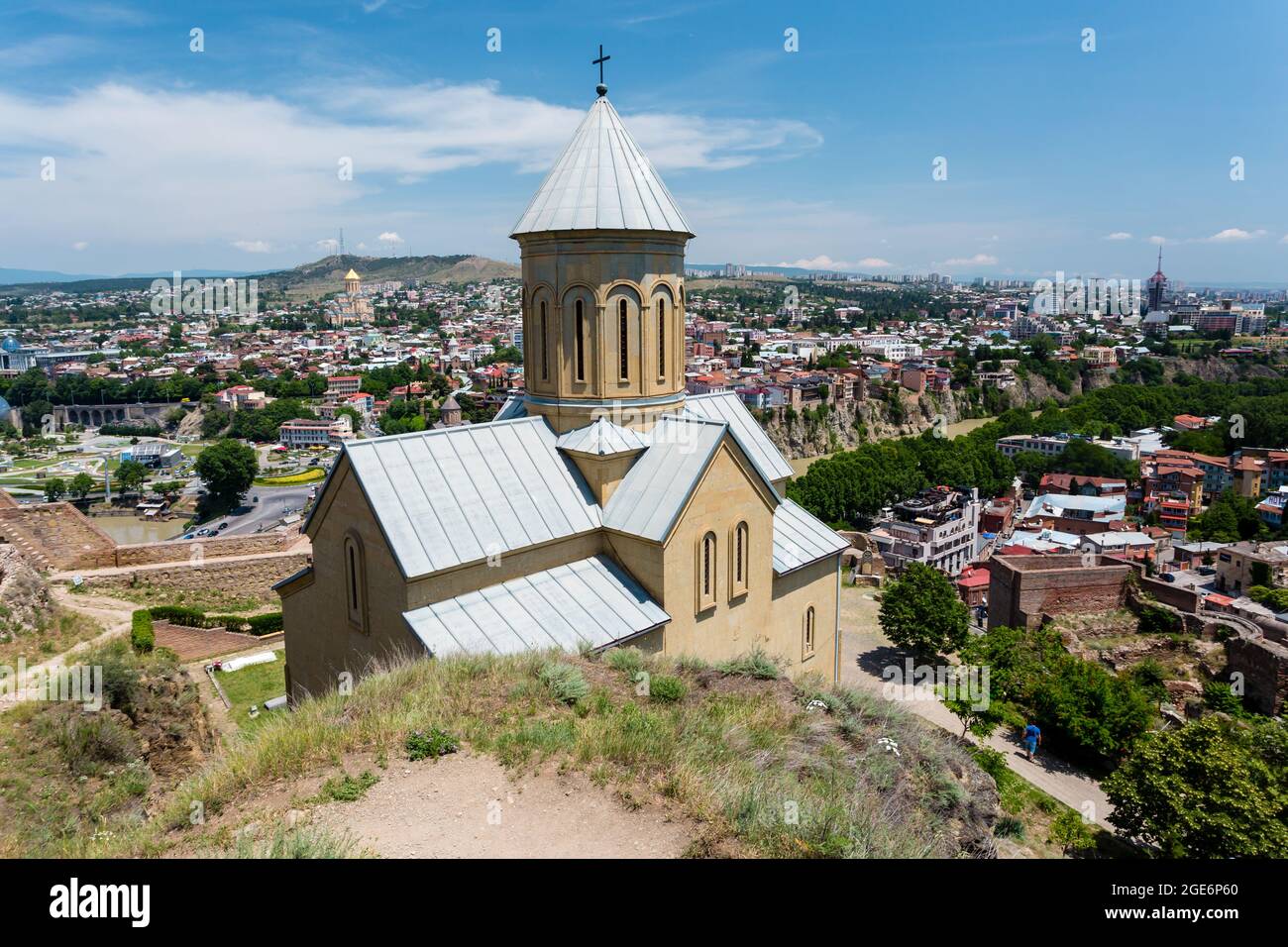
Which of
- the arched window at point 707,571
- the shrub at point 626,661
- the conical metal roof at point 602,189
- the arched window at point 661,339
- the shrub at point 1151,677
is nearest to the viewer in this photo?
the shrub at point 626,661

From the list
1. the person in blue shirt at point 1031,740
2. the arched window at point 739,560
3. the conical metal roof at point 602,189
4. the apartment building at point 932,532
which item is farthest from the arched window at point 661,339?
the apartment building at point 932,532

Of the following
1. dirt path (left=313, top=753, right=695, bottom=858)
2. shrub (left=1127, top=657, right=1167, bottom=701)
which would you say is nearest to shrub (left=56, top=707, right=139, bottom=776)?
dirt path (left=313, top=753, right=695, bottom=858)

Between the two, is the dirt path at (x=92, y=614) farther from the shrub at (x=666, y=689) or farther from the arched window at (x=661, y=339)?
the arched window at (x=661, y=339)

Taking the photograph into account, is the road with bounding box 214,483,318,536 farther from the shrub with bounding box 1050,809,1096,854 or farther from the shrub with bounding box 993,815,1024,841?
the shrub with bounding box 993,815,1024,841

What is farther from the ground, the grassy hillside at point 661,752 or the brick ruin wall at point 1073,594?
the grassy hillside at point 661,752

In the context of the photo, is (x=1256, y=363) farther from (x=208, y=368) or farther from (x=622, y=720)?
(x=208, y=368)

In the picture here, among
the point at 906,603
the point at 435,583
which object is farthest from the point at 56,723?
the point at 906,603
